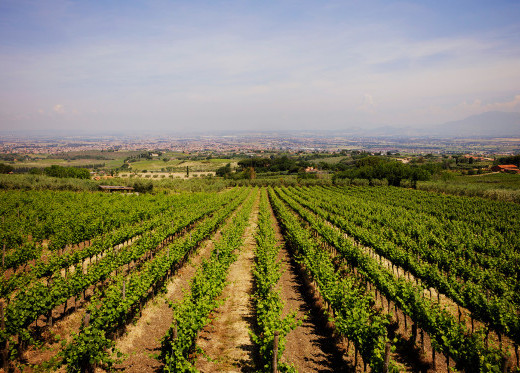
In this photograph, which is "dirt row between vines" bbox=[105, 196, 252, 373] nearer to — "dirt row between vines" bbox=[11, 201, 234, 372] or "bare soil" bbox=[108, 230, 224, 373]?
"bare soil" bbox=[108, 230, 224, 373]

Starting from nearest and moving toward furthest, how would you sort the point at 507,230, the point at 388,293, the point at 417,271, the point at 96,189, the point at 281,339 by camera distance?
1. the point at 281,339
2. the point at 388,293
3. the point at 417,271
4. the point at 507,230
5. the point at 96,189

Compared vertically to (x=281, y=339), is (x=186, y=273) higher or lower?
lower

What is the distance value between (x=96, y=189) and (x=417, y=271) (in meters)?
50.8

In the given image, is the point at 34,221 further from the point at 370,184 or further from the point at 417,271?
the point at 370,184

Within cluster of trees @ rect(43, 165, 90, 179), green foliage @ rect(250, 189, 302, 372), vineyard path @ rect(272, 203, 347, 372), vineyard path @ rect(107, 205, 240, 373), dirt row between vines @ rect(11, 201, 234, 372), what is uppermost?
cluster of trees @ rect(43, 165, 90, 179)

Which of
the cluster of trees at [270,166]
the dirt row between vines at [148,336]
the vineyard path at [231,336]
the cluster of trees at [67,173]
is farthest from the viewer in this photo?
the cluster of trees at [270,166]

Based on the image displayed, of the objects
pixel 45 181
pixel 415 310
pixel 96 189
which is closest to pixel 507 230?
pixel 415 310

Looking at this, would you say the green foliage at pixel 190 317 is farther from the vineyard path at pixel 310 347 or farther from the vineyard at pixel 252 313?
the vineyard path at pixel 310 347

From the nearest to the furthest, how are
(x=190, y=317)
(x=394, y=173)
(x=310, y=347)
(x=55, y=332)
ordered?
(x=190, y=317) → (x=55, y=332) → (x=310, y=347) → (x=394, y=173)

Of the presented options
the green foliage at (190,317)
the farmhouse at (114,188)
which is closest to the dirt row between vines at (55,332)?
the green foliage at (190,317)

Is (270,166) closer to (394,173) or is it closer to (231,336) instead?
(394,173)

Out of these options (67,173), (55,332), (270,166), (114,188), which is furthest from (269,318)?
(270,166)

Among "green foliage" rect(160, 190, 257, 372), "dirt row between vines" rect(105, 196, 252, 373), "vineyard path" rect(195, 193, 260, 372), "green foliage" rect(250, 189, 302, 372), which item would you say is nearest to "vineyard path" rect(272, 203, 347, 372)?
"green foliage" rect(250, 189, 302, 372)

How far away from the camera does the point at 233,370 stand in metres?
7.65
